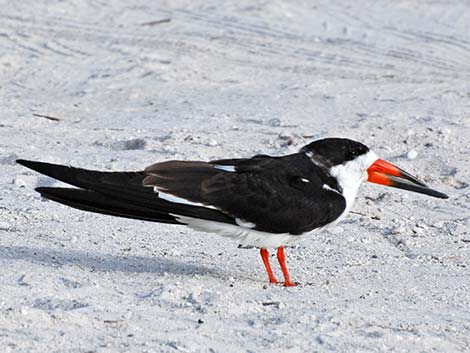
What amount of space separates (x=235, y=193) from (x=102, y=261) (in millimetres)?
814

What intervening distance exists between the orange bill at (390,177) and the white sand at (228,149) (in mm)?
414

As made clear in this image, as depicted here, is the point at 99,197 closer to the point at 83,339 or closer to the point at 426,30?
the point at 83,339

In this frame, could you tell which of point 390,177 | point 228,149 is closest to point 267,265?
point 390,177

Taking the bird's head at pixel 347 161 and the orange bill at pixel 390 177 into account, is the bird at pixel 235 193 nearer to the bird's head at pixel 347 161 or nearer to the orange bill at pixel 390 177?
the bird's head at pixel 347 161

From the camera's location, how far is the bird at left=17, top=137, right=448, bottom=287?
5434 millimetres

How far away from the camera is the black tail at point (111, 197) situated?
540 cm

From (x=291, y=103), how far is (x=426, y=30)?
2.63 meters

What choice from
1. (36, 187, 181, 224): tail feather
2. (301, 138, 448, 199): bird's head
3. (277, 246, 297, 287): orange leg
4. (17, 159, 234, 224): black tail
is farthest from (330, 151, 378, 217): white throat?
(36, 187, 181, 224): tail feather

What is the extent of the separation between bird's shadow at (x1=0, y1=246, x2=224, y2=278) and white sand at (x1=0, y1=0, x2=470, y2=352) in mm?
17

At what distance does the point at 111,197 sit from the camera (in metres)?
5.43

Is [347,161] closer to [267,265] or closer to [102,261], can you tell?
[267,265]

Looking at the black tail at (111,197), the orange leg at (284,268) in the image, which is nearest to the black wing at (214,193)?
the black tail at (111,197)

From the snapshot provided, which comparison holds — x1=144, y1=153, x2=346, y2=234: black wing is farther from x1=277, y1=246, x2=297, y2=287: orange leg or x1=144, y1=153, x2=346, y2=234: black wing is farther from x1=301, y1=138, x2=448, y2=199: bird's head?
x1=277, y1=246, x2=297, y2=287: orange leg

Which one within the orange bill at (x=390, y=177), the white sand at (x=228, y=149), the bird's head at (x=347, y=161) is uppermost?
the bird's head at (x=347, y=161)
